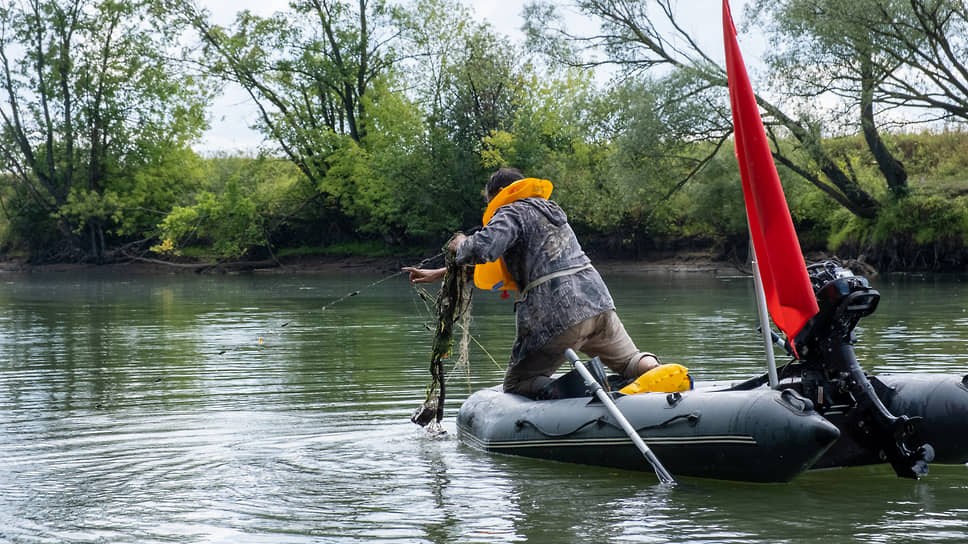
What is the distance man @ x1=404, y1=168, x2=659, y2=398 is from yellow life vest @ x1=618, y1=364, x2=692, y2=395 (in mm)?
237

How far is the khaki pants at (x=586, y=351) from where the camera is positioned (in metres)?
5.76

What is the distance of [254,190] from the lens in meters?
42.1

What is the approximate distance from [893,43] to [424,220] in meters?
19.7

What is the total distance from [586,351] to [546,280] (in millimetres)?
504

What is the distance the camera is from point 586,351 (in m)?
5.93

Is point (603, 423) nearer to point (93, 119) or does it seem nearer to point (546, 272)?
point (546, 272)

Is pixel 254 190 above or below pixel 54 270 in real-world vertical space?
above

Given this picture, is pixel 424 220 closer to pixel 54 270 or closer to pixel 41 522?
pixel 54 270

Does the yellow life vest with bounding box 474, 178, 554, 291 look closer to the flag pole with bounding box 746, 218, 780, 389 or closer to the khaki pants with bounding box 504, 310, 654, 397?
the khaki pants with bounding box 504, 310, 654, 397

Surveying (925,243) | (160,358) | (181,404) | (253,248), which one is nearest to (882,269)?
(925,243)

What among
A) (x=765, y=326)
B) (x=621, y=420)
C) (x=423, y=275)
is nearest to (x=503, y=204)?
(x=423, y=275)

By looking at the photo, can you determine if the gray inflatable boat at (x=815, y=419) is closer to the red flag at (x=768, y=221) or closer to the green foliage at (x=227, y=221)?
the red flag at (x=768, y=221)

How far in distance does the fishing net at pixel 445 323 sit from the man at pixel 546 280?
0.29 metres

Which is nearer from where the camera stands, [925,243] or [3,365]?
[3,365]
